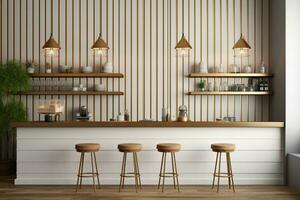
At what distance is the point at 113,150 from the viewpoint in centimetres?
760

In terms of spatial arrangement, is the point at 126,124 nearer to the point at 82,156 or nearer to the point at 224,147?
the point at 82,156

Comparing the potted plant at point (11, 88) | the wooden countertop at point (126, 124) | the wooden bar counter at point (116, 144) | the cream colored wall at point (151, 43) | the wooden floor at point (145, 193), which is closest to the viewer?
the wooden floor at point (145, 193)

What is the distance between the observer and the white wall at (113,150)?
7.57 m

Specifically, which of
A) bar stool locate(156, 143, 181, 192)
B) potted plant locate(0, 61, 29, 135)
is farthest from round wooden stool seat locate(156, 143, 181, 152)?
potted plant locate(0, 61, 29, 135)

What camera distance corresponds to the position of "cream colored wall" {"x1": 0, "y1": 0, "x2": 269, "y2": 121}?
9.19 meters

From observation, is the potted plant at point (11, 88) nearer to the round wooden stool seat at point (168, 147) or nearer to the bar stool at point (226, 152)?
the round wooden stool seat at point (168, 147)

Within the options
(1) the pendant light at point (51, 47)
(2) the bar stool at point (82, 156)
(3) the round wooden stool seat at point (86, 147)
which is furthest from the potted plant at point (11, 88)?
(3) the round wooden stool seat at point (86, 147)

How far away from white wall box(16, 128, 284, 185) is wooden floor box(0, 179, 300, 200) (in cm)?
22

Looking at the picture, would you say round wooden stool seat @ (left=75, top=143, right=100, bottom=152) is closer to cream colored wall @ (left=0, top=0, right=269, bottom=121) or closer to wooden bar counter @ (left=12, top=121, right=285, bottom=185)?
wooden bar counter @ (left=12, top=121, right=285, bottom=185)

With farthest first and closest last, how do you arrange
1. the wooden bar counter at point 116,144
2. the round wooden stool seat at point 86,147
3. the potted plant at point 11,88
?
the potted plant at point 11,88
the wooden bar counter at point 116,144
the round wooden stool seat at point 86,147

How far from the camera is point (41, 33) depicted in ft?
30.0

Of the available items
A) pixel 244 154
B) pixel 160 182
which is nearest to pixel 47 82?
pixel 160 182

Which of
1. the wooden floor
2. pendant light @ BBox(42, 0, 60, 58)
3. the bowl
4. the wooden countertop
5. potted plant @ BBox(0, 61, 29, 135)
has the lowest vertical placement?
the wooden floor

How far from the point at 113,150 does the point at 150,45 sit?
2521mm
